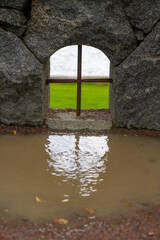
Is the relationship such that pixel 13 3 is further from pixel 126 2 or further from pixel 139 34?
pixel 139 34

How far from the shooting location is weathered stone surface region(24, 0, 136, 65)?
15.9 feet

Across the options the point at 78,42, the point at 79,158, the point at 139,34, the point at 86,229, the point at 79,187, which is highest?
the point at 139,34

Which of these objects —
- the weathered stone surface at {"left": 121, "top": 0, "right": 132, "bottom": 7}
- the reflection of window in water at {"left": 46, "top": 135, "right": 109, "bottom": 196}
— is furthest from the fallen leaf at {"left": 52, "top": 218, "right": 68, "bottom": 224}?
the weathered stone surface at {"left": 121, "top": 0, "right": 132, "bottom": 7}

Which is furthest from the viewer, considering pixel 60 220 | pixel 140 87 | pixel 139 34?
pixel 140 87

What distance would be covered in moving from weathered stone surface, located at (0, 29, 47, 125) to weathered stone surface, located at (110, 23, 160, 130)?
132cm

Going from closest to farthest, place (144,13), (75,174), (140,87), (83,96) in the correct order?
1. (75,174)
2. (144,13)
3. (140,87)
4. (83,96)

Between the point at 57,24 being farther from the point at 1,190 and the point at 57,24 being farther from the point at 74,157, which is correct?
the point at 1,190

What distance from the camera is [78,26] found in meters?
4.90

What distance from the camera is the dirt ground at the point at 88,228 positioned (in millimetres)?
2438

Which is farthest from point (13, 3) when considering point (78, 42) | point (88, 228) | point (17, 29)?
point (88, 228)

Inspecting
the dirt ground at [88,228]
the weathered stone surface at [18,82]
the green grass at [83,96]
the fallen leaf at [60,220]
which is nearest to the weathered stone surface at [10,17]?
the weathered stone surface at [18,82]

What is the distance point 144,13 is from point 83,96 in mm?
3018

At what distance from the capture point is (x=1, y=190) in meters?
3.14

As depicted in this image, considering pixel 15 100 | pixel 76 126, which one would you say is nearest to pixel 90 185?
pixel 76 126
